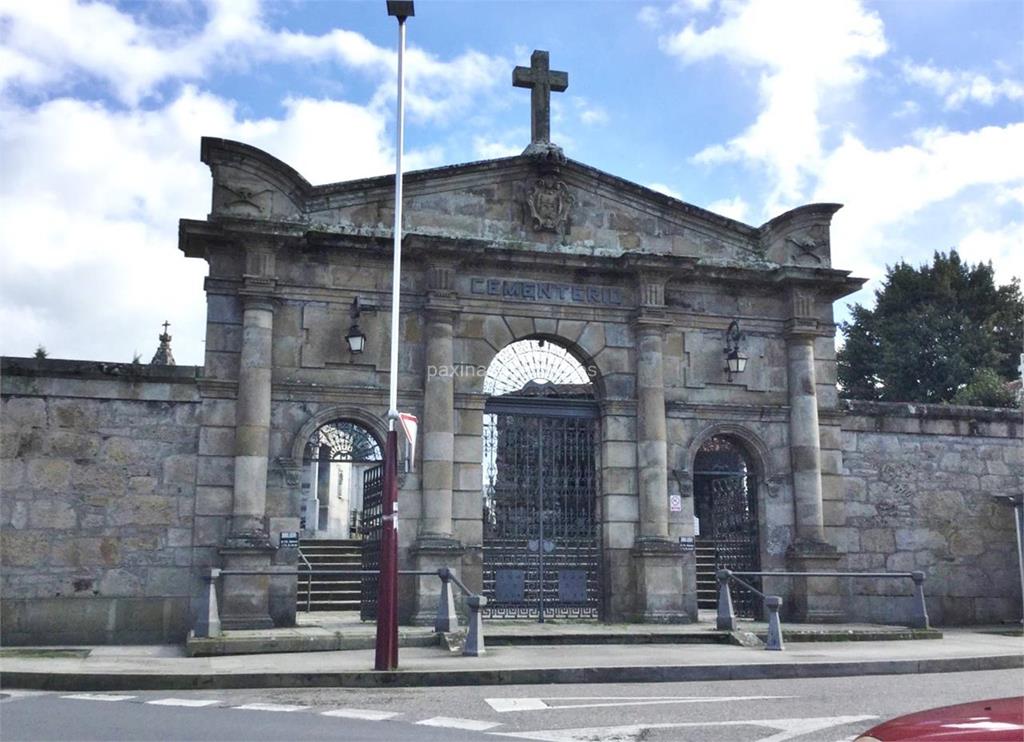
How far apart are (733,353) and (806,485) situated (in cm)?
245

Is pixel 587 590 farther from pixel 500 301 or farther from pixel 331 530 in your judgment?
pixel 331 530

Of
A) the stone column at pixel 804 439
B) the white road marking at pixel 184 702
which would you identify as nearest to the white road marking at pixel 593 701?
the white road marking at pixel 184 702

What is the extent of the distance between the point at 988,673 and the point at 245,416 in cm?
1031

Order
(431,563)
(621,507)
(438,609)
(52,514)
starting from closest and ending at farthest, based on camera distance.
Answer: (438,609) < (52,514) < (431,563) < (621,507)

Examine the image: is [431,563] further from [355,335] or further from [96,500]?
[96,500]

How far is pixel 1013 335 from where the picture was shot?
37.7m

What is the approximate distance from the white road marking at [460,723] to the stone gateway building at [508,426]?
6867mm

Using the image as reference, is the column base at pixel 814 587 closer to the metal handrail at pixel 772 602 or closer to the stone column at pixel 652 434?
the metal handrail at pixel 772 602

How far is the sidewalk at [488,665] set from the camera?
11164 millimetres

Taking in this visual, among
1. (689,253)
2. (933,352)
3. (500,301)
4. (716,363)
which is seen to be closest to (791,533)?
(716,363)

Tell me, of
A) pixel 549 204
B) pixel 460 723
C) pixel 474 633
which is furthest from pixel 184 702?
pixel 549 204

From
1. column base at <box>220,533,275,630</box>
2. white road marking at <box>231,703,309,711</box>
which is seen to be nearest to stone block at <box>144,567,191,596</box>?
column base at <box>220,533,275,630</box>

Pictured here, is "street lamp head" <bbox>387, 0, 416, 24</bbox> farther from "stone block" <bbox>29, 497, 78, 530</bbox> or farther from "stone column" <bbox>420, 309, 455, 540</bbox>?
"stone block" <bbox>29, 497, 78, 530</bbox>

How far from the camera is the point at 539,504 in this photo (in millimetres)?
17219
